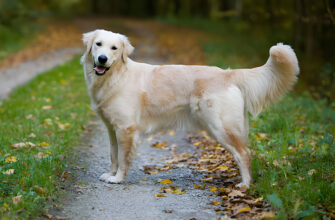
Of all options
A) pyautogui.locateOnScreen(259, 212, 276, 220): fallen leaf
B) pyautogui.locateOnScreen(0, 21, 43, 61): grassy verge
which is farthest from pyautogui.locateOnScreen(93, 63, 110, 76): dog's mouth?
pyautogui.locateOnScreen(0, 21, 43, 61): grassy verge

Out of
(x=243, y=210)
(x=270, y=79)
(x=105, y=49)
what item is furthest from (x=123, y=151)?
(x=270, y=79)

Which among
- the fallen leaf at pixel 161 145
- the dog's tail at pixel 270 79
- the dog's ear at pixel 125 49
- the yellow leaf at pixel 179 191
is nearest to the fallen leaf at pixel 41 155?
the dog's ear at pixel 125 49

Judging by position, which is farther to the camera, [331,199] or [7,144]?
[7,144]

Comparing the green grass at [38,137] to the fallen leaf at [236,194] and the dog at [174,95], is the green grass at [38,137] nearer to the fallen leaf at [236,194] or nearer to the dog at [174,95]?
the dog at [174,95]

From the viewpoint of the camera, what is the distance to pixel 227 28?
A: 23.1m

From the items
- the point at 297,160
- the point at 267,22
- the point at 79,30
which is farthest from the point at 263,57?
the point at 79,30

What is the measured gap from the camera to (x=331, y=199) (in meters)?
3.67

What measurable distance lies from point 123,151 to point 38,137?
1.76 meters

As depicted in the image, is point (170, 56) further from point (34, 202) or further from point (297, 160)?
point (34, 202)

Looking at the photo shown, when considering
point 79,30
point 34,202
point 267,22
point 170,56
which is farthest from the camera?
point 79,30

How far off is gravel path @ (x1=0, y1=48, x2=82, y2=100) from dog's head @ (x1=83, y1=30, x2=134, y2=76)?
5.64 metres

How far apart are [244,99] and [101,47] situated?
175cm

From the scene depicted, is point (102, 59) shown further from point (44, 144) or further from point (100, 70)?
point (44, 144)

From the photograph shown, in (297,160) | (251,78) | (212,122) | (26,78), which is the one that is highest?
(251,78)
